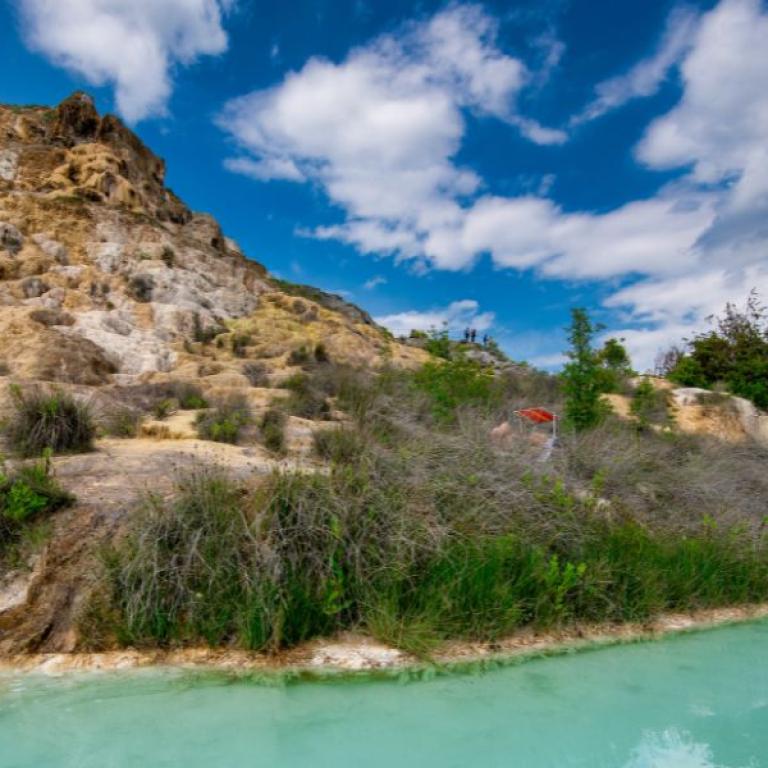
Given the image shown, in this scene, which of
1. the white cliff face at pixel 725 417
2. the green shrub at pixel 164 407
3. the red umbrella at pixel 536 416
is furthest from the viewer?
the white cliff face at pixel 725 417

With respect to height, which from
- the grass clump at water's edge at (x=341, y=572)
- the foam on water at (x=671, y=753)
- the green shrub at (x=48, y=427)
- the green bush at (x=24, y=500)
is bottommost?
the foam on water at (x=671, y=753)

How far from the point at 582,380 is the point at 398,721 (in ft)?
29.2

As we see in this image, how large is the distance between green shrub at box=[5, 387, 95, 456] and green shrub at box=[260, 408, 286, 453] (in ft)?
8.22

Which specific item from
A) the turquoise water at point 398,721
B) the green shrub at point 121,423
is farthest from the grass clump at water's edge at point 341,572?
the green shrub at point 121,423

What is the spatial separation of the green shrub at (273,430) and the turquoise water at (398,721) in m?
4.96

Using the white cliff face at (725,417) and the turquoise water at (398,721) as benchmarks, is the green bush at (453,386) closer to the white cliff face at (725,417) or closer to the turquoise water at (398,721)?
the turquoise water at (398,721)

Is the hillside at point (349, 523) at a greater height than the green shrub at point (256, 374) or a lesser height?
lesser

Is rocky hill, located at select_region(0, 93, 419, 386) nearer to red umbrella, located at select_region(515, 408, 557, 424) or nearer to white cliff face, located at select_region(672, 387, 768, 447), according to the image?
red umbrella, located at select_region(515, 408, 557, 424)

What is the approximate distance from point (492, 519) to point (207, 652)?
2668mm

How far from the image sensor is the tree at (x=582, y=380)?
1125cm

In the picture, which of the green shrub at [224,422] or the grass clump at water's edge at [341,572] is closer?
the grass clump at water's edge at [341,572]

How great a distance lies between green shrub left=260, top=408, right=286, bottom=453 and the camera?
9.25 metres

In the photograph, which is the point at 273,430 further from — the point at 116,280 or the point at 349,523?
the point at 116,280

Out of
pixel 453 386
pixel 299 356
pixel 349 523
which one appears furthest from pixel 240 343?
pixel 349 523
